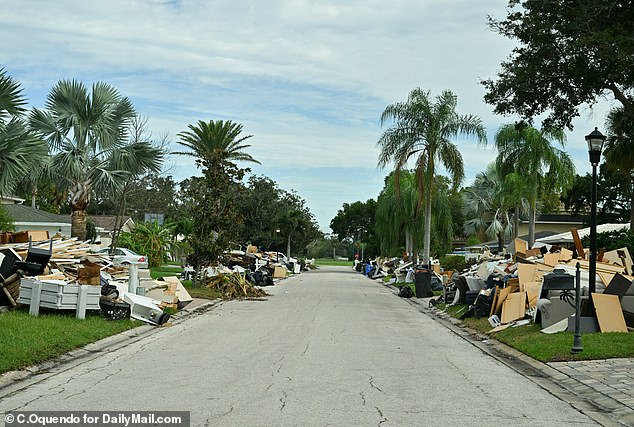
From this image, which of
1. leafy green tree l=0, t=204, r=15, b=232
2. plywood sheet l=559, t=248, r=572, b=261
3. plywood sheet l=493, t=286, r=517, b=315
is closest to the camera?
plywood sheet l=493, t=286, r=517, b=315

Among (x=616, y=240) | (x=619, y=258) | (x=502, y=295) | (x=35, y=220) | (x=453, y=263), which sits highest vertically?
(x=35, y=220)

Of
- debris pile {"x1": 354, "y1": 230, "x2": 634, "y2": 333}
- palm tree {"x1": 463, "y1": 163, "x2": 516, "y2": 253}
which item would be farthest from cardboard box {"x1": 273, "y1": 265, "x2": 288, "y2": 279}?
debris pile {"x1": 354, "y1": 230, "x2": 634, "y2": 333}

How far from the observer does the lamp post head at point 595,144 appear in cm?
1546

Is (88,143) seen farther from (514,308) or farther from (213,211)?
(514,308)

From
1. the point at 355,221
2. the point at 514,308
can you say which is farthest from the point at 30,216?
the point at 355,221

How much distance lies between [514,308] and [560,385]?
23.7ft

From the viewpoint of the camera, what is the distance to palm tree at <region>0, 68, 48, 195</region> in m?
18.2

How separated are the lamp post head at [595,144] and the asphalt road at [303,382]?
Answer: 4645 millimetres

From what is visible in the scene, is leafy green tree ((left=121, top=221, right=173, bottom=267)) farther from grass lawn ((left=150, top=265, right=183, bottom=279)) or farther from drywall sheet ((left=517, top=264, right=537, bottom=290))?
drywall sheet ((left=517, top=264, right=537, bottom=290))

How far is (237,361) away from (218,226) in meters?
20.0

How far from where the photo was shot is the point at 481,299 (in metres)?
21.1

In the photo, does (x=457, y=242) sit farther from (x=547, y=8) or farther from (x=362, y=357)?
(x=362, y=357)

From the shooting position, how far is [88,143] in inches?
1117

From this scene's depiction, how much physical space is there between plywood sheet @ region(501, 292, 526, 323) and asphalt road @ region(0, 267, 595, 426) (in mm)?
1555
